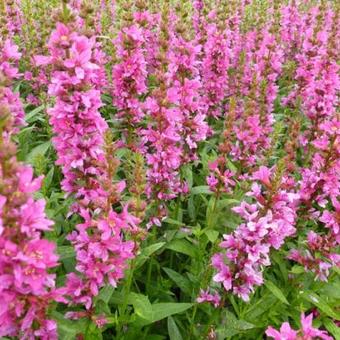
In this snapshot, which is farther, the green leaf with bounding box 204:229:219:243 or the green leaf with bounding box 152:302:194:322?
the green leaf with bounding box 204:229:219:243

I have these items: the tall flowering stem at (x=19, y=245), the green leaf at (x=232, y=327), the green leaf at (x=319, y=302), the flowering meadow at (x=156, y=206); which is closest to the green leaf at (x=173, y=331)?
the flowering meadow at (x=156, y=206)

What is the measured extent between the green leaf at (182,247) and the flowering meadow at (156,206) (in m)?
0.02

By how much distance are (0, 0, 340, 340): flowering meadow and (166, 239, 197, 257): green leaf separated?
0.02 metres

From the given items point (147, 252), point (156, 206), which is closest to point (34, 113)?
point (156, 206)

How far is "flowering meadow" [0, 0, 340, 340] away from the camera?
3006mm

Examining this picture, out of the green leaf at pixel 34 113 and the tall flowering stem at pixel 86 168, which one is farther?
the green leaf at pixel 34 113

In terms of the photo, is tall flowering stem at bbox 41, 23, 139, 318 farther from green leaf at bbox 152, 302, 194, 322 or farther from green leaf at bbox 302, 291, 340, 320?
green leaf at bbox 302, 291, 340, 320

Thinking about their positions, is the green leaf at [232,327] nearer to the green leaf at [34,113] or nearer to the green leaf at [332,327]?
the green leaf at [332,327]

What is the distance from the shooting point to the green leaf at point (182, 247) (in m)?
4.97

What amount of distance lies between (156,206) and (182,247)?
1.90 feet

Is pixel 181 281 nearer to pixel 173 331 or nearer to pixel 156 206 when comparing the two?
pixel 173 331

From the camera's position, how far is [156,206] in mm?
5305

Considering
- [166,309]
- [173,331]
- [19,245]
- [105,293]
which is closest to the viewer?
[19,245]

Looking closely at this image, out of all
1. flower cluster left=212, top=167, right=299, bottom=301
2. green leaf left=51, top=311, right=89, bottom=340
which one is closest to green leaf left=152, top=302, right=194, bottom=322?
flower cluster left=212, top=167, right=299, bottom=301
